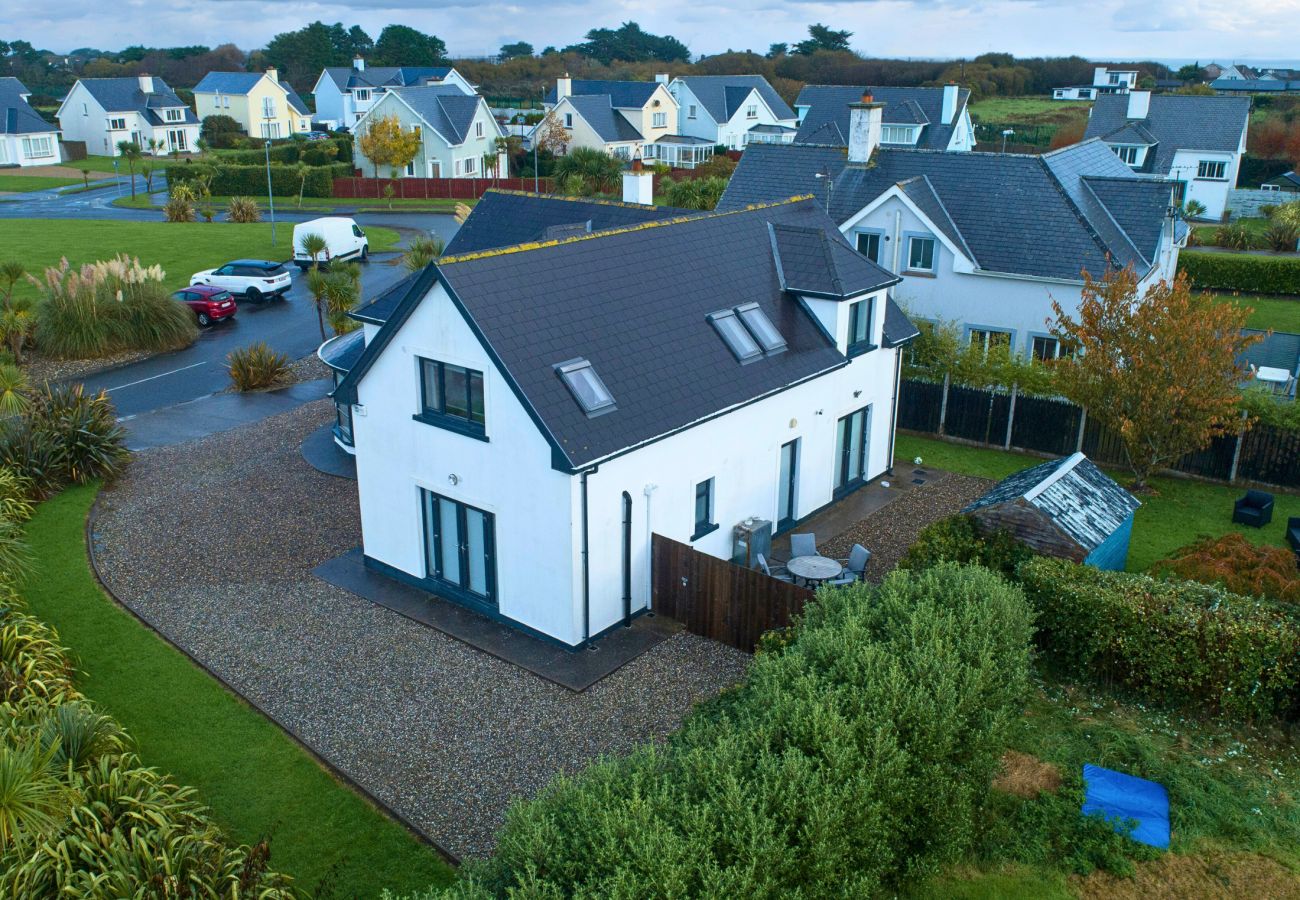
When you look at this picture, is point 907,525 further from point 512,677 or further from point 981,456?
point 512,677

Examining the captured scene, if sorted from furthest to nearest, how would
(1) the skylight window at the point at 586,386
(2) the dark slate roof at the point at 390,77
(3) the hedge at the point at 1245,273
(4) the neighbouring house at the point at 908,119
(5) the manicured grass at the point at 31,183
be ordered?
(2) the dark slate roof at the point at 390,77, (5) the manicured grass at the point at 31,183, (4) the neighbouring house at the point at 908,119, (3) the hedge at the point at 1245,273, (1) the skylight window at the point at 586,386

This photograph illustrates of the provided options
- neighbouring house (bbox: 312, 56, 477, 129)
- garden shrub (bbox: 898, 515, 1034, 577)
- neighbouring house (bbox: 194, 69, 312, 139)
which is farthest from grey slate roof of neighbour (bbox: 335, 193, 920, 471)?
neighbouring house (bbox: 194, 69, 312, 139)

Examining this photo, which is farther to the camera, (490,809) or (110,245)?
(110,245)

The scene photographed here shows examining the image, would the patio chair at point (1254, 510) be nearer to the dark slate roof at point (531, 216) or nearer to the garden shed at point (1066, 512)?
the garden shed at point (1066, 512)

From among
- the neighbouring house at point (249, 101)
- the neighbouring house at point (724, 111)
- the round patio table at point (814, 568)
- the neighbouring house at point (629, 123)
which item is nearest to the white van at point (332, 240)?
the neighbouring house at point (629, 123)

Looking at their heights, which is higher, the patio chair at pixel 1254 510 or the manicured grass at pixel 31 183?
the manicured grass at pixel 31 183

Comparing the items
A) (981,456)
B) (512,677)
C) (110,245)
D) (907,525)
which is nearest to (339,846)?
(512,677)

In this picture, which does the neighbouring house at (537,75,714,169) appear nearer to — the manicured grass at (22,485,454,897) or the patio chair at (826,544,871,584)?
the patio chair at (826,544,871,584)

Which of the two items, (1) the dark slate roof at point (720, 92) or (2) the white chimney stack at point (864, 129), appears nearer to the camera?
(2) the white chimney stack at point (864, 129)
